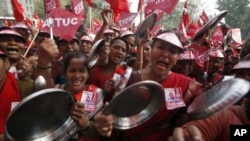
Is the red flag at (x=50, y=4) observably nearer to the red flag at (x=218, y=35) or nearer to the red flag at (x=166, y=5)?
the red flag at (x=166, y=5)

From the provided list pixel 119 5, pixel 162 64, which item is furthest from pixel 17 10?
pixel 162 64

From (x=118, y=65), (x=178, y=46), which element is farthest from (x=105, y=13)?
(x=178, y=46)

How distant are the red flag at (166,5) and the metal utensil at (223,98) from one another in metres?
3.34

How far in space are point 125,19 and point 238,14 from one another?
29.3 metres

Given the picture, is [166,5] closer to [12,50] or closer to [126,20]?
[126,20]

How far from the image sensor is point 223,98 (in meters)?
1.52

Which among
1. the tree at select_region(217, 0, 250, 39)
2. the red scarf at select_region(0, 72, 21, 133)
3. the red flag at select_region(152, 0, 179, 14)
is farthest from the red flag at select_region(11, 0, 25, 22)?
the tree at select_region(217, 0, 250, 39)

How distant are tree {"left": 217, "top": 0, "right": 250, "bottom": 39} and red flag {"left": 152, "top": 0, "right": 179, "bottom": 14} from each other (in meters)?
24.9

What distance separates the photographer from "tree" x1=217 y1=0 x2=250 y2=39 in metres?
29.9

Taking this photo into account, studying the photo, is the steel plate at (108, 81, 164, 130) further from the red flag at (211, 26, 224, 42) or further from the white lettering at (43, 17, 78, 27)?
the red flag at (211, 26, 224, 42)

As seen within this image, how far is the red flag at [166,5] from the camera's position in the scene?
4.88 meters

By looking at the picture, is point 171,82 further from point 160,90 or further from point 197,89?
point 160,90

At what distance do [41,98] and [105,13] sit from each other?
305 centimetres

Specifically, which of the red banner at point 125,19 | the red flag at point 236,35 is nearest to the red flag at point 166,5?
the red banner at point 125,19
